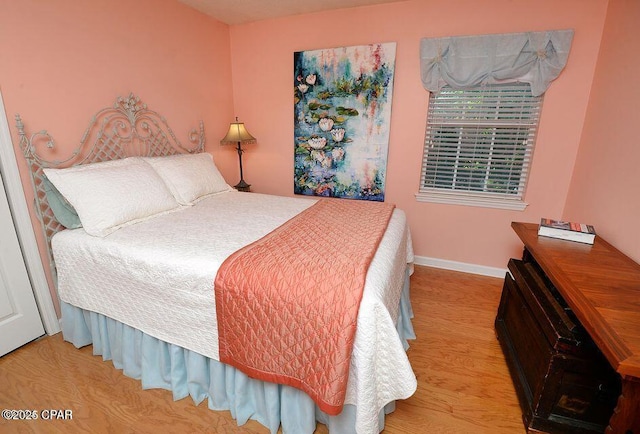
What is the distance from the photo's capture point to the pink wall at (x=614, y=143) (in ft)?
5.45

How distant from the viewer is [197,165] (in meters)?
2.50

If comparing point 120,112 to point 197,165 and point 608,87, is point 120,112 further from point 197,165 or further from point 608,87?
point 608,87

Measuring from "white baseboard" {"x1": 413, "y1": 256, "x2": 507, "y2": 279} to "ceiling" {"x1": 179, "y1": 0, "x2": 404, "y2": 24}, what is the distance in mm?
2389

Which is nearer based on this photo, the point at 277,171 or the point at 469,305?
the point at 469,305

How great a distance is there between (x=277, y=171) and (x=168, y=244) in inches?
79.6

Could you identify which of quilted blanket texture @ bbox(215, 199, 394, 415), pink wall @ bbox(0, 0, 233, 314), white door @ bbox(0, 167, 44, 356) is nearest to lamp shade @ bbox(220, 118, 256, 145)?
pink wall @ bbox(0, 0, 233, 314)

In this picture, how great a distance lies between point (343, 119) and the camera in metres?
2.95

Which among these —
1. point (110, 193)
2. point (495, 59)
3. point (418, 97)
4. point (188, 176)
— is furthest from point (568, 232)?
point (110, 193)

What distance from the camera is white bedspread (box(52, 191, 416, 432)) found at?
1126mm

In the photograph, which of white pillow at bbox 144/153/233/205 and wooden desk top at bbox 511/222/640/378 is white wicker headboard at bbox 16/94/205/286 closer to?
white pillow at bbox 144/153/233/205

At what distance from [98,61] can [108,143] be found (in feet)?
1.78

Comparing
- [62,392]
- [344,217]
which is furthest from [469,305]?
[62,392]

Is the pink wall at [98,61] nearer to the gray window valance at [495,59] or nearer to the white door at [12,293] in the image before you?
the white door at [12,293]

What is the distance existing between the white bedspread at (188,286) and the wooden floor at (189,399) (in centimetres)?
35
